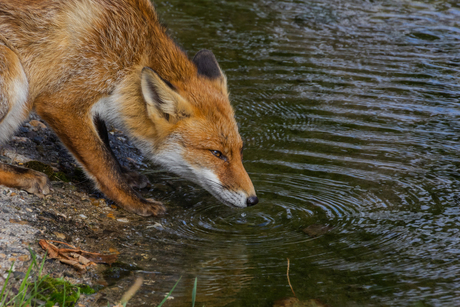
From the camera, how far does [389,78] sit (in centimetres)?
847

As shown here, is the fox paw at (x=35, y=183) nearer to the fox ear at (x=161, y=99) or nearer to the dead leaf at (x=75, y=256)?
the dead leaf at (x=75, y=256)

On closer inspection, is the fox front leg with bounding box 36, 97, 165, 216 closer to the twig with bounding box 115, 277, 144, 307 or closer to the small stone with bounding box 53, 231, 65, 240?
the small stone with bounding box 53, 231, 65, 240

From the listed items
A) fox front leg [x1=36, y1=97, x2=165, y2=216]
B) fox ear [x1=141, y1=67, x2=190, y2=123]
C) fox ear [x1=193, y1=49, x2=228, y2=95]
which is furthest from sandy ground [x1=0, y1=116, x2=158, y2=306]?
fox ear [x1=193, y1=49, x2=228, y2=95]

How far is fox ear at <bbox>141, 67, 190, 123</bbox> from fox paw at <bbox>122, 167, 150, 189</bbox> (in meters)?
1.09

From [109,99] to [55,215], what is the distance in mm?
1295

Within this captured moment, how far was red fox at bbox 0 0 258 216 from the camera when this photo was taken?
4941 millimetres

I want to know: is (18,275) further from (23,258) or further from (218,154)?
(218,154)

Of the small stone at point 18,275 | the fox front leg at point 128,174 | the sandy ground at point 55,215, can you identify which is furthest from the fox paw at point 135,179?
the small stone at point 18,275

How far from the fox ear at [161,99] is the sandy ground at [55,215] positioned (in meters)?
1.12

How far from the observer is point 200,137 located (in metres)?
4.96

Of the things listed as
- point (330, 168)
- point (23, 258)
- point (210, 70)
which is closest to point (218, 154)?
point (210, 70)

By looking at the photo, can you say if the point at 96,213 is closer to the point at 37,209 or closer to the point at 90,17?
the point at 37,209

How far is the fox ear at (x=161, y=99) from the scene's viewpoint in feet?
15.6

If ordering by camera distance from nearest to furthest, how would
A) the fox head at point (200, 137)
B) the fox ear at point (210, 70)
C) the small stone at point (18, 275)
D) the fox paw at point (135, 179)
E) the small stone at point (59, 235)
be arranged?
the small stone at point (18, 275) → the small stone at point (59, 235) → the fox head at point (200, 137) → the fox ear at point (210, 70) → the fox paw at point (135, 179)
